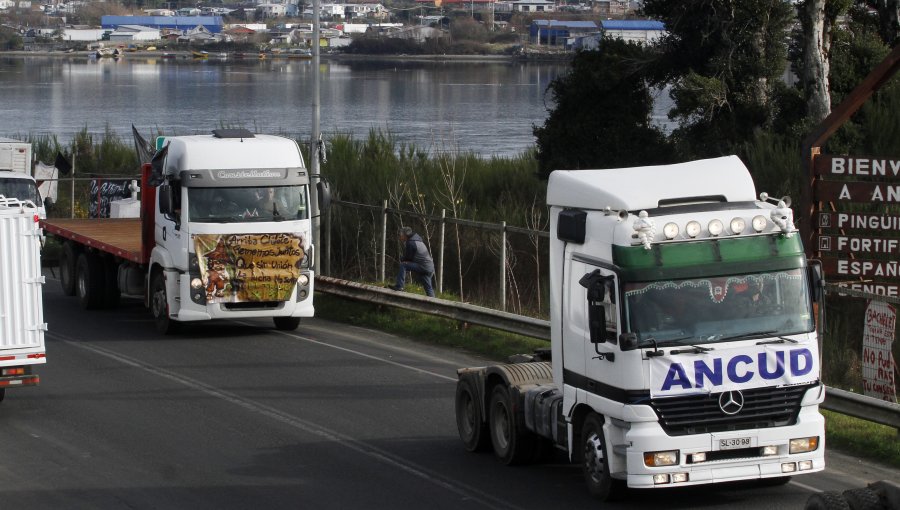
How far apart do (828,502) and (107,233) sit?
61.5 ft

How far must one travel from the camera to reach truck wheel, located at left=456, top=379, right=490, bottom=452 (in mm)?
12539

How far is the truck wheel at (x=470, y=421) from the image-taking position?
12.5 m

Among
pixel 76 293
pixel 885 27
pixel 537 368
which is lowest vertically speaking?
pixel 76 293

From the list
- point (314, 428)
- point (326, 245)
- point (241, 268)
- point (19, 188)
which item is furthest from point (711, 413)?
point (19, 188)

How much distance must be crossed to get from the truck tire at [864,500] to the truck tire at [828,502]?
0.12 feet

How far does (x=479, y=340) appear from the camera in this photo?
1947cm

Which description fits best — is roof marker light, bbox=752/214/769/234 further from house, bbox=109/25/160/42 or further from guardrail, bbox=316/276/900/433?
house, bbox=109/25/160/42

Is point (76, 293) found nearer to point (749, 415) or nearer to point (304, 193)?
point (304, 193)

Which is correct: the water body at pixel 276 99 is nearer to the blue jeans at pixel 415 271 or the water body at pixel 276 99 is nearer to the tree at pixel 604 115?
the tree at pixel 604 115

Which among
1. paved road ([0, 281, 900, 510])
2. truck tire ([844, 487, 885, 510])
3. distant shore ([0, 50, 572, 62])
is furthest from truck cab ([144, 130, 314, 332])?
distant shore ([0, 50, 572, 62])

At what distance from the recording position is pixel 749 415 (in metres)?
10.1

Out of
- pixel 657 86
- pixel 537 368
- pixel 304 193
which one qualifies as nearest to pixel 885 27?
pixel 657 86

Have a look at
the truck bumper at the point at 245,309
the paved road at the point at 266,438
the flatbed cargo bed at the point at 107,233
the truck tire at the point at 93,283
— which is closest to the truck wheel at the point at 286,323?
the truck bumper at the point at 245,309

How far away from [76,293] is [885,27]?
18623 mm
